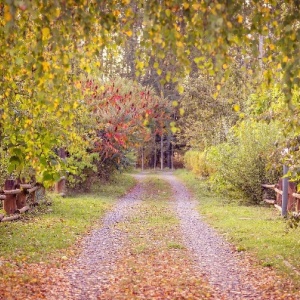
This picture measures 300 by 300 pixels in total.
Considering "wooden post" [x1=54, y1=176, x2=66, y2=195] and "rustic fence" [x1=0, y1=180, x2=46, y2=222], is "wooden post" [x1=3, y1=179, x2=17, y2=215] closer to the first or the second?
"rustic fence" [x1=0, y1=180, x2=46, y2=222]

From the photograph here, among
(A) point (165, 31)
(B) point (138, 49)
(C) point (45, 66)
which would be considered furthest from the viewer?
(B) point (138, 49)

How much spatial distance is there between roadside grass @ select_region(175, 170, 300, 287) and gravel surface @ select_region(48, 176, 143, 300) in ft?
8.42

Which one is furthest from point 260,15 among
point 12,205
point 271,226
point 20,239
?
point 12,205

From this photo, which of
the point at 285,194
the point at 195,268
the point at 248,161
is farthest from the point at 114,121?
the point at 195,268

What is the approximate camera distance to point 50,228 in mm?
12891

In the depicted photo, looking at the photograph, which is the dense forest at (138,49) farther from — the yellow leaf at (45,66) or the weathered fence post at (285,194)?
the weathered fence post at (285,194)

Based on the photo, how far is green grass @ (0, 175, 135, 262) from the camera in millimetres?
10164

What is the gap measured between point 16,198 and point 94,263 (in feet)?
20.3

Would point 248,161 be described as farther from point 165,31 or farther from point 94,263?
point 165,31

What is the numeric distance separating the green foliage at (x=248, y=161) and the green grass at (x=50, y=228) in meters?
4.45

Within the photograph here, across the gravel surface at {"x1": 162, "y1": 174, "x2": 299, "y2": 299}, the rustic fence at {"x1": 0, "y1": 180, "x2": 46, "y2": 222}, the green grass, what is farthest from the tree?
the rustic fence at {"x1": 0, "y1": 180, "x2": 46, "y2": 222}

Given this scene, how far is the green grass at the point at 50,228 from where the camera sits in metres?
10.2

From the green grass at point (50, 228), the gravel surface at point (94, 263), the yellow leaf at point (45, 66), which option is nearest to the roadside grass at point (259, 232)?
the gravel surface at point (94, 263)

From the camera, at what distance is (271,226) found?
45.2 feet
